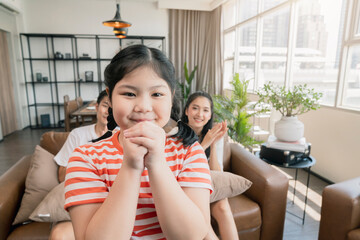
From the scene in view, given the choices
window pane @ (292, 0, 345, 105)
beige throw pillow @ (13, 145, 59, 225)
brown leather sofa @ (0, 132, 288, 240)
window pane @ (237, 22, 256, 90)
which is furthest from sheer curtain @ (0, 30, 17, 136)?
window pane @ (292, 0, 345, 105)

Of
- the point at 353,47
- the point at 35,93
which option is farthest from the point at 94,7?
the point at 353,47

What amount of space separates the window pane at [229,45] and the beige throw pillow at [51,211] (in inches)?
209

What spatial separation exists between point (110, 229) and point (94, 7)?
6503 millimetres

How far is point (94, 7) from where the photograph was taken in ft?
19.3

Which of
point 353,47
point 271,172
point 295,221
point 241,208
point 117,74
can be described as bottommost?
point 295,221

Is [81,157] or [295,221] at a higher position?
[81,157]

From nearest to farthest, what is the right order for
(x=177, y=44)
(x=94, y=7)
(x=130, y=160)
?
(x=130, y=160) < (x=94, y=7) < (x=177, y=44)

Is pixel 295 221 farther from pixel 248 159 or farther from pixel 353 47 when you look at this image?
pixel 353 47

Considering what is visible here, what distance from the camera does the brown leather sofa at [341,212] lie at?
1357mm

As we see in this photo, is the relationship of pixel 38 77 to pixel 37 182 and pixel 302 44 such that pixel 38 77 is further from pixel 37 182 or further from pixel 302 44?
pixel 302 44

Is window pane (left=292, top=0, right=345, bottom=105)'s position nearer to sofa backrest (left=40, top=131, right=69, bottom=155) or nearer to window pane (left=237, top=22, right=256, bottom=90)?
window pane (left=237, top=22, right=256, bottom=90)

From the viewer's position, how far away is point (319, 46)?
10.7 ft

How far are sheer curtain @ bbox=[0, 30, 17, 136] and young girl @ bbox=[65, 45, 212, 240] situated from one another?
5443 mm

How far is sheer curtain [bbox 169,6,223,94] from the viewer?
6059 mm
